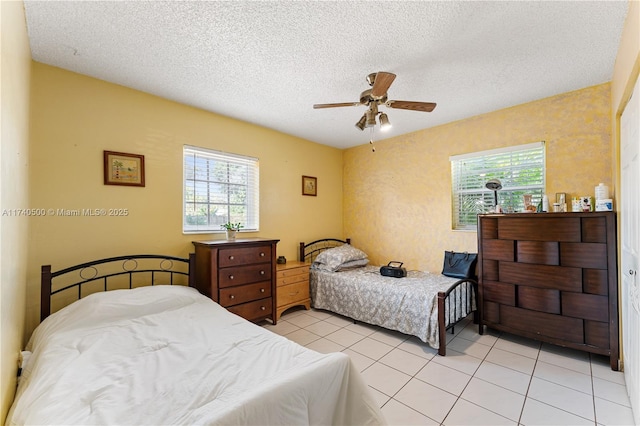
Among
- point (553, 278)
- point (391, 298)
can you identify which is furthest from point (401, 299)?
point (553, 278)

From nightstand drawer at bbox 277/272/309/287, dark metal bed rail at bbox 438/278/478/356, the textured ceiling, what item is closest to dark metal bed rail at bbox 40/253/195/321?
nightstand drawer at bbox 277/272/309/287

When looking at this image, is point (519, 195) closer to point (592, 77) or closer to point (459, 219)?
point (459, 219)

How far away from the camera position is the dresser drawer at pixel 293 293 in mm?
3621

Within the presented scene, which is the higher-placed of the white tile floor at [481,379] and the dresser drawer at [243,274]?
the dresser drawer at [243,274]

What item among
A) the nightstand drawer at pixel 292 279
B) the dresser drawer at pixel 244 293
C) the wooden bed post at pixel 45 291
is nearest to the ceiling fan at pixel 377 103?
the dresser drawer at pixel 244 293

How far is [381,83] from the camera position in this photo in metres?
2.11

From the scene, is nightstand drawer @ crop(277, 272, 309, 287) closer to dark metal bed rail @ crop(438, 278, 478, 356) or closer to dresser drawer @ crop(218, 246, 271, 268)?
dresser drawer @ crop(218, 246, 271, 268)

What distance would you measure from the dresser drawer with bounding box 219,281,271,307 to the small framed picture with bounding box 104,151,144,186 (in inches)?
56.6

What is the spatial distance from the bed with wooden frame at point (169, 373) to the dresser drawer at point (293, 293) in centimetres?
142

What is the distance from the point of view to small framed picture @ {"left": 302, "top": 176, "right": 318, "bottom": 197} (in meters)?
4.47

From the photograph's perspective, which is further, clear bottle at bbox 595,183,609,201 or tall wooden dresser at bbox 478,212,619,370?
clear bottle at bbox 595,183,609,201

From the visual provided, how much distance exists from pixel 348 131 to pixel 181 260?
9.27ft

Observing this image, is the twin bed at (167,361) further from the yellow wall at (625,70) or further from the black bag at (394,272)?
the yellow wall at (625,70)

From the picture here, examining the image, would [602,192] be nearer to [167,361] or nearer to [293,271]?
[293,271]
